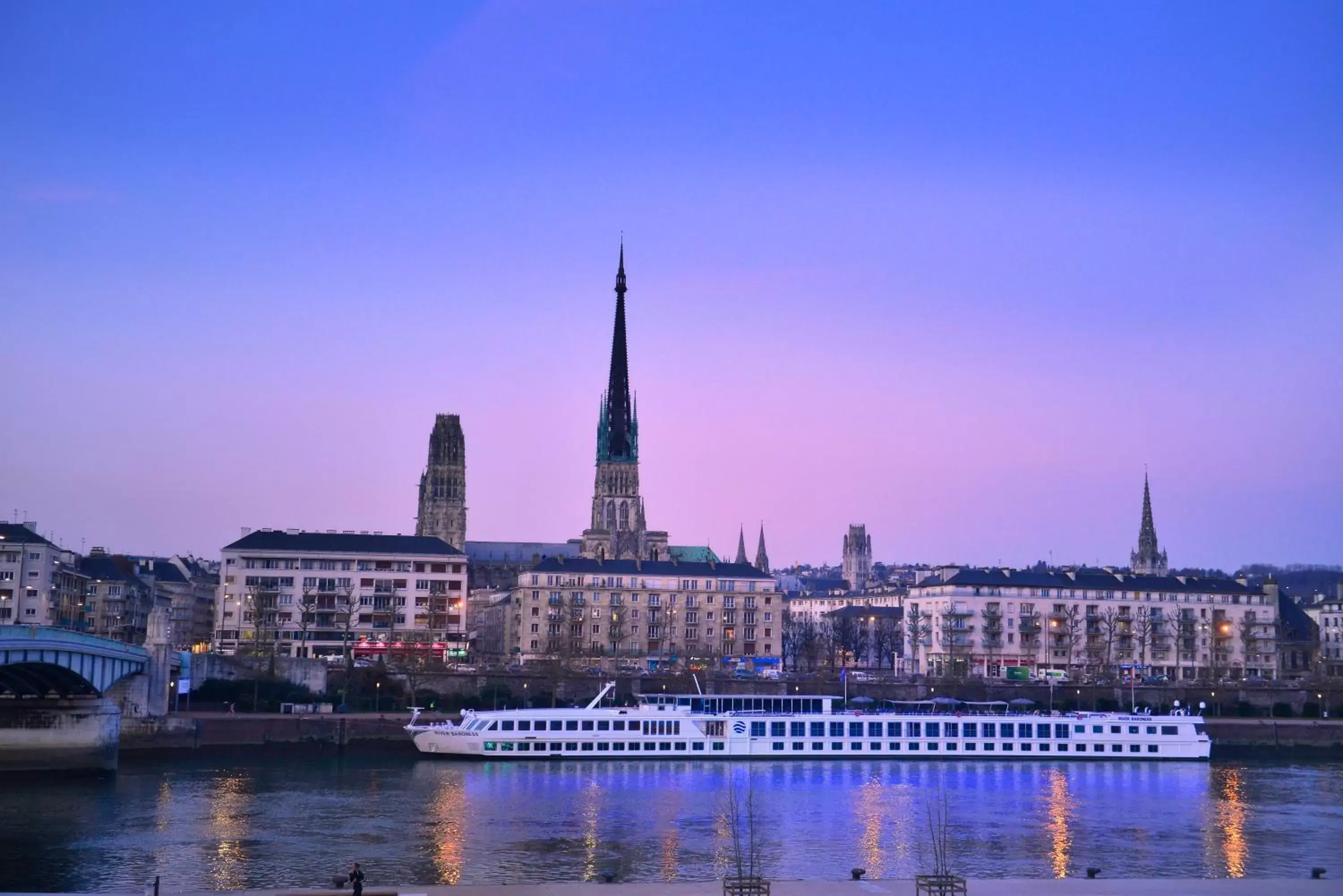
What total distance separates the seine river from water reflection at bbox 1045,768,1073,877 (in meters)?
0.21

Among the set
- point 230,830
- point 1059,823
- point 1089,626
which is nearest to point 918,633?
point 1089,626

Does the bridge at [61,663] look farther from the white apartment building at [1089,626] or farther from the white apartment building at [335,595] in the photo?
the white apartment building at [1089,626]

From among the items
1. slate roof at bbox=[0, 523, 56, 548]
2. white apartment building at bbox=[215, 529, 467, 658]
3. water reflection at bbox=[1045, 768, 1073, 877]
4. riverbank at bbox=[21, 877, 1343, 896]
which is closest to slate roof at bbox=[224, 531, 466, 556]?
white apartment building at bbox=[215, 529, 467, 658]

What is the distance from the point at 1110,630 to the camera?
16338 cm

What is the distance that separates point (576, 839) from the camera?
6538 centimetres

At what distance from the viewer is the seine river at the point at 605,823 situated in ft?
189

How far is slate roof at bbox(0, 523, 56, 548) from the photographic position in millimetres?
146250

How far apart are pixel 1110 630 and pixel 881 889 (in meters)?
125

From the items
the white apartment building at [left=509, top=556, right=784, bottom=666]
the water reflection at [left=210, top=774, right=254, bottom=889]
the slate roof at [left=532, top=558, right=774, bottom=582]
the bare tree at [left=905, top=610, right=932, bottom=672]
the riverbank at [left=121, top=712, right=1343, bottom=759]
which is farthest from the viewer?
the slate roof at [left=532, top=558, right=774, bottom=582]

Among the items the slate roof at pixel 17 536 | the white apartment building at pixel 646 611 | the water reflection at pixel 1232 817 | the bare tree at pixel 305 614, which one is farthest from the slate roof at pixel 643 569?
the water reflection at pixel 1232 817

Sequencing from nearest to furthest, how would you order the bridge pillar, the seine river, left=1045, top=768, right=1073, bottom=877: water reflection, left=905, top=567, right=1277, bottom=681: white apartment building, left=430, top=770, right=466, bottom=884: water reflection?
left=430, top=770, right=466, bottom=884: water reflection < the seine river < left=1045, top=768, right=1073, bottom=877: water reflection < the bridge pillar < left=905, top=567, right=1277, bottom=681: white apartment building

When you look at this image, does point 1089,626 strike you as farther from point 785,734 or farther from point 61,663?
point 61,663

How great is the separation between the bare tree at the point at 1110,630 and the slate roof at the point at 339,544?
71.7 m

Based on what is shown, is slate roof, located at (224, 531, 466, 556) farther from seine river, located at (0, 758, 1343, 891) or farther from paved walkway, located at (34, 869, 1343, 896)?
paved walkway, located at (34, 869, 1343, 896)
